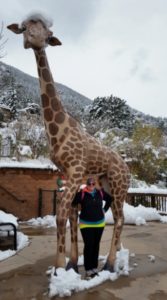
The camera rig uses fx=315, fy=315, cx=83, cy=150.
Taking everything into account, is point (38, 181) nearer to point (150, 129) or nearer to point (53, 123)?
point (53, 123)

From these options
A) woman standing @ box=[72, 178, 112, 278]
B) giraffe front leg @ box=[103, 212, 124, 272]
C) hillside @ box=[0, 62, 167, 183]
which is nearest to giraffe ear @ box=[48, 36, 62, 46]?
woman standing @ box=[72, 178, 112, 278]

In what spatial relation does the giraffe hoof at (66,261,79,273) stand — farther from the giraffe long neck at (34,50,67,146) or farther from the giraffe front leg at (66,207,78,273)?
the giraffe long neck at (34,50,67,146)

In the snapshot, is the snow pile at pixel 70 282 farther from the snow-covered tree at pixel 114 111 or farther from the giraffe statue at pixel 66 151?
the snow-covered tree at pixel 114 111

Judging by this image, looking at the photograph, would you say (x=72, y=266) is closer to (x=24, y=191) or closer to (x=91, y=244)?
(x=91, y=244)

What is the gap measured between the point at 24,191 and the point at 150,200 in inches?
186

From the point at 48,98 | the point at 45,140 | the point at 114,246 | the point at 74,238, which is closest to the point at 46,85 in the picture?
the point at 48,98

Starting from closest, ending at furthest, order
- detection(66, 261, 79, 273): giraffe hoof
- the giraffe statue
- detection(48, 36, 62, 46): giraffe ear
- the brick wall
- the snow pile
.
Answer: the snow pile
the giraffe statue
detection(66, 261, 79, 273): giraffe hoof
detection(48, 36, 62, 46): giraffe ear
the brick wall

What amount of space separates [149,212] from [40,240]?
4.40 m

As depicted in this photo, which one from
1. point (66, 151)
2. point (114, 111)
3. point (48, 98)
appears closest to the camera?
point (66, 151)

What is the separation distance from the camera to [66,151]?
4.36m

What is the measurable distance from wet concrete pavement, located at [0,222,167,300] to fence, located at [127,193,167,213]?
4301 millimetres

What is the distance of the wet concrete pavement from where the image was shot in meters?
3.81

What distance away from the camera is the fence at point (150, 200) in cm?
1174

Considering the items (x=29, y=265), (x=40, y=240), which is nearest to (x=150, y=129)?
(x=40, y=240)
